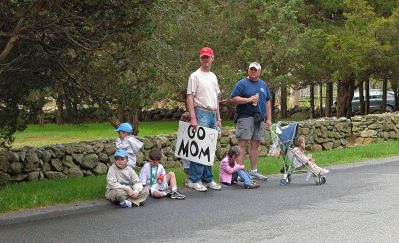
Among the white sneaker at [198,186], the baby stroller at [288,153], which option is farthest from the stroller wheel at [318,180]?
the white sneaker at [198,186]

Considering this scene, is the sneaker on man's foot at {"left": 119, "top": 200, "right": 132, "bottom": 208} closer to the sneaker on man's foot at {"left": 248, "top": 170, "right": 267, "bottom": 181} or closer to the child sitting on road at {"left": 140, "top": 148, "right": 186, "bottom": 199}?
the child sitting on road at {"left": 140, "top": 148, "right": 186, "bottom": 199}

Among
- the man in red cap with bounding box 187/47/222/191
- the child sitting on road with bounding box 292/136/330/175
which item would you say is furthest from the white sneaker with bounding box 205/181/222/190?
the child sitting on road with bounding box 292/136/330/175

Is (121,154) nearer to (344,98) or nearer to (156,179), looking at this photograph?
(156,179)

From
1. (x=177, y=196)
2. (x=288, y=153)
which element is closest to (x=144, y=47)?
(x=177, y=196)

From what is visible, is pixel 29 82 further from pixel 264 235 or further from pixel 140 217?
pixel 264 235

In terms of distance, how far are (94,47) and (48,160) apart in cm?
380

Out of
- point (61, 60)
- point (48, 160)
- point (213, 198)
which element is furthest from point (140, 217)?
point (48, 160)

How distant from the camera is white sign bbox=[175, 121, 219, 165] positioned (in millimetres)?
10109

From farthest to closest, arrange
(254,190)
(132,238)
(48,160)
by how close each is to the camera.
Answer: (48,160)
(254,190)
(132,238)

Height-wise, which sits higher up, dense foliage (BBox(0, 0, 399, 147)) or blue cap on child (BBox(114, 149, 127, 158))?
dense foliage (BBox(0, 0, 399, 147))

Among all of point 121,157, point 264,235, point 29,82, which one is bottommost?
point 264,235

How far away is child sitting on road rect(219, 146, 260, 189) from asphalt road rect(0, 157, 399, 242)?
25 cm

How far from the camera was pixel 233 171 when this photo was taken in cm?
1077

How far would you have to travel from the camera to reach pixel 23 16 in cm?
866
